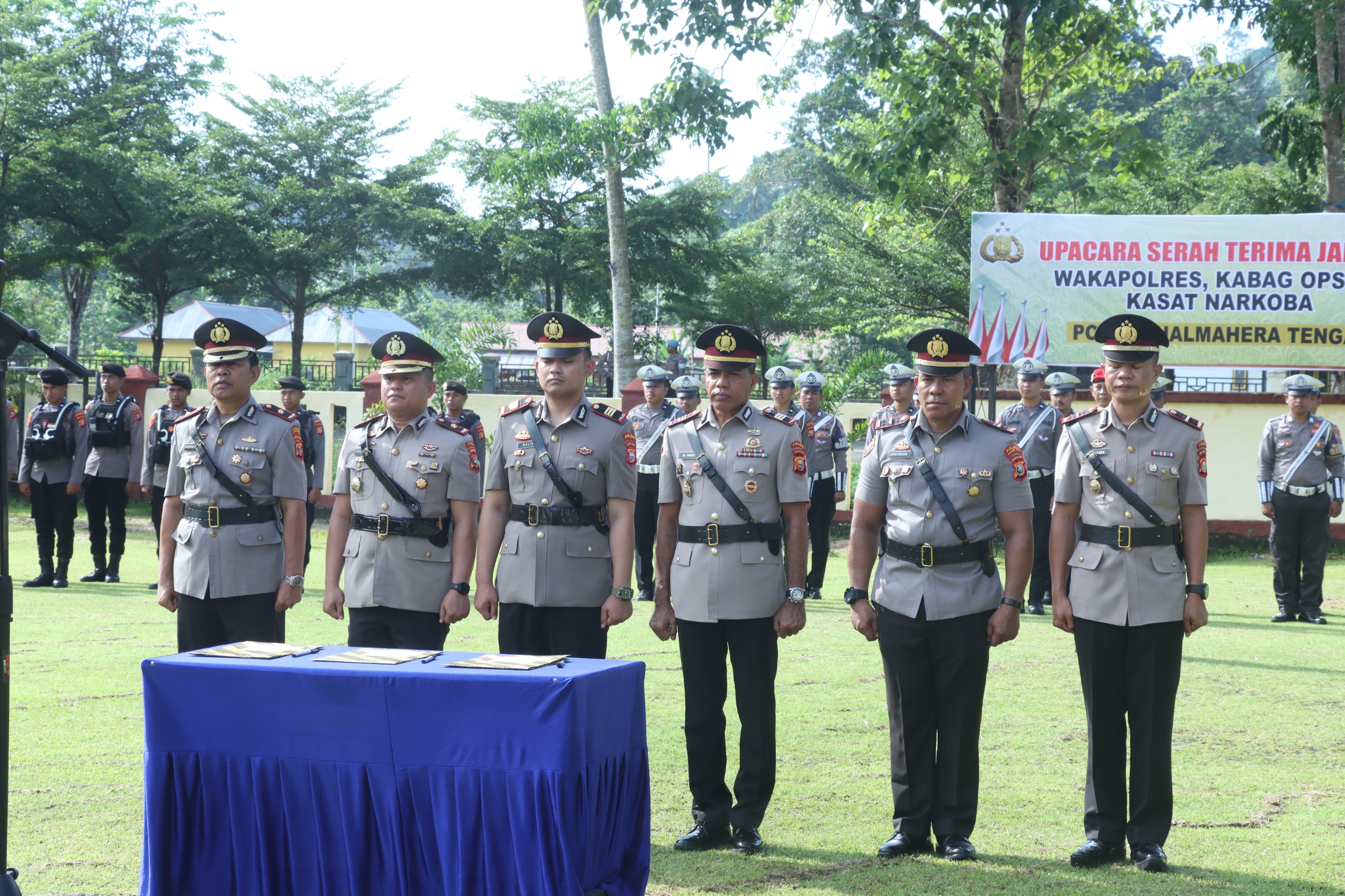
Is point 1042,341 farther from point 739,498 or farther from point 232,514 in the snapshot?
point 232,514

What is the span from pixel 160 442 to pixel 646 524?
4.10 meters

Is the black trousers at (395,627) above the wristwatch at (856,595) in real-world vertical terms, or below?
below

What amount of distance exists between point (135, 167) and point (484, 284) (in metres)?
7.55

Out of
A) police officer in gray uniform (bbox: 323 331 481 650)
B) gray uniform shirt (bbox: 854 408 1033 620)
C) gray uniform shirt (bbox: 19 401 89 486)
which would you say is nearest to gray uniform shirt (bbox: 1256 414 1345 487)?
gray uniform shirt (bbox: 854 408 1033 620)

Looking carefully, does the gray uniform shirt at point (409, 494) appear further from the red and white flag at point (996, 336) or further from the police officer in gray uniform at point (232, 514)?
the red and white flag at point (996, 336)

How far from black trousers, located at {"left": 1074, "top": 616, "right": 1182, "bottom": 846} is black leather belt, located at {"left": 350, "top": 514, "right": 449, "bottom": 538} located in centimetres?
251

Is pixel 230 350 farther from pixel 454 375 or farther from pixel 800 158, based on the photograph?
pixel 800 158

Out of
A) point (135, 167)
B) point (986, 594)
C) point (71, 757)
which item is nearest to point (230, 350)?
point (71, 757)

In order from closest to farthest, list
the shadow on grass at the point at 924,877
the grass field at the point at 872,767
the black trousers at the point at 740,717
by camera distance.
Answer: the shadow on grass at the point at 924,877 → the grass field at the point at 872,767 → the black trousers at the point at 740,717

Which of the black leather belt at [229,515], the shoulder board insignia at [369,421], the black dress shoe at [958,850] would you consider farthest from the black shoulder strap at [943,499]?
the black leather belt at [229,515]

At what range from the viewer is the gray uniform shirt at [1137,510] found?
14.1ft

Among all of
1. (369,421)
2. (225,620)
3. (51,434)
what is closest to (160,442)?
(51,434)

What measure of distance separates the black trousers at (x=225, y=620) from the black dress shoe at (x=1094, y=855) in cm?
327

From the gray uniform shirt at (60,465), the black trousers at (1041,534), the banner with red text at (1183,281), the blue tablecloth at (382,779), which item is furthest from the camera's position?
the banner with red text at (1183,281)
